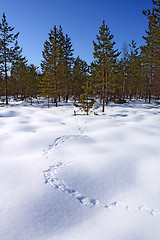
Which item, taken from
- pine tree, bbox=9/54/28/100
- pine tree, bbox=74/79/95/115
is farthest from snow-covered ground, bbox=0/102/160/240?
pine tree, bbox=9/54/28/100

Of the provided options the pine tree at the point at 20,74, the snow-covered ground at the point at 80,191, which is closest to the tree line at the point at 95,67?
the pine tree at the point at 20,74

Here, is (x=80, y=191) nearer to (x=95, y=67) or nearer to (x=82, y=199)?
(x=82, y=199)

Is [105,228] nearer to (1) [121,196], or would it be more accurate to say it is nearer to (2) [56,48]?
(1) [121,196]

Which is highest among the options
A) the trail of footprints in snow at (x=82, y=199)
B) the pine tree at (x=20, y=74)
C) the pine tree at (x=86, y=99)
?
the pine tree at (x=20, y=74)

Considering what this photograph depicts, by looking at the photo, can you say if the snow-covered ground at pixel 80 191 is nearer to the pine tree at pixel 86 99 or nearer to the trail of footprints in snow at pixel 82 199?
the trail of footprints in snow at pixel 82 199

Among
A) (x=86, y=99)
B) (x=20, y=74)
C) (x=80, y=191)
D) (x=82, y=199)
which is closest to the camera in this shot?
(x=82, y=199)

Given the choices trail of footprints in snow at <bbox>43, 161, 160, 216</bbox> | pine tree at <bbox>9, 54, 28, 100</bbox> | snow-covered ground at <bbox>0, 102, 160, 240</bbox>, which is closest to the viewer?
snow-covered ground at <bbox>0, 102, 160, 240</bbox>

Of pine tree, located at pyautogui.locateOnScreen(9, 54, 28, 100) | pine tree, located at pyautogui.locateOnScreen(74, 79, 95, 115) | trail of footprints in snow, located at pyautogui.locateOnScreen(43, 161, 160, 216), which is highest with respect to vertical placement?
pine tree, located at pyautogui.locateOnScreen(9, 54, 28, 100)

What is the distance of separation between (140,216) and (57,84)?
22.4m

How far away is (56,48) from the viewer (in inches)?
861

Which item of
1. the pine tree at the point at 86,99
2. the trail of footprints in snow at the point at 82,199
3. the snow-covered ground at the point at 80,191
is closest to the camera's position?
the snow-covered ground at the point at 80,191

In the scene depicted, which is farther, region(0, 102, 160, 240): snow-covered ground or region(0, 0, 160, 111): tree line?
region(0, 0, 160, 111): tree line

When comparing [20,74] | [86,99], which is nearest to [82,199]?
[86,99]

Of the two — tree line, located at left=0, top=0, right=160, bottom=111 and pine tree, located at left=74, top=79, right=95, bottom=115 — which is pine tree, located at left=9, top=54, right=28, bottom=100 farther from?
pine tree, located at left=74, top=79, right=95, bottom=115
